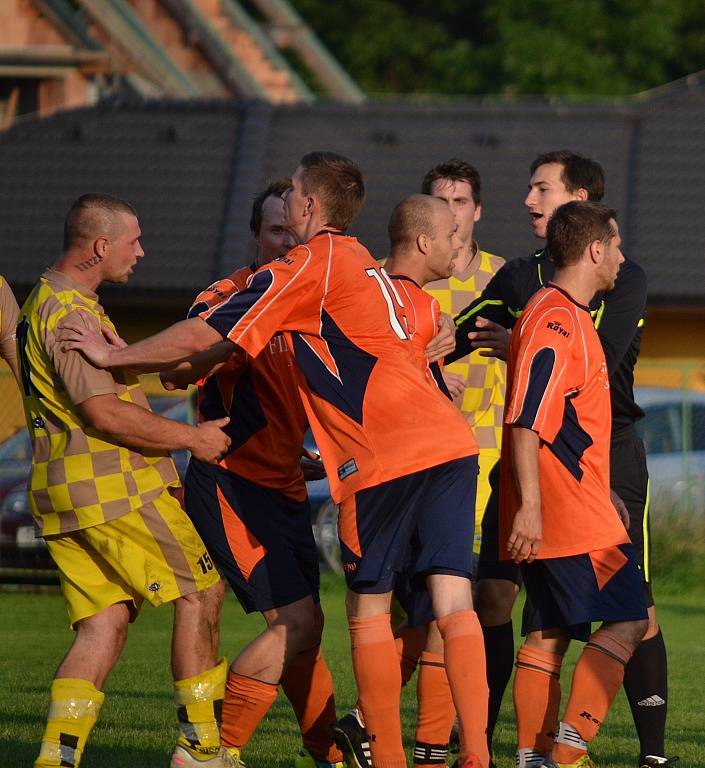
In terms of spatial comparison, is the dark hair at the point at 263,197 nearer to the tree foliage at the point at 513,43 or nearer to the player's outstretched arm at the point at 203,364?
the player's outstretched arm at the point at 203,364

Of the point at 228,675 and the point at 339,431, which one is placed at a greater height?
the point at 339,431

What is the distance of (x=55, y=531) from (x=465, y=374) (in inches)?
102

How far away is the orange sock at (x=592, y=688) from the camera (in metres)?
6.33

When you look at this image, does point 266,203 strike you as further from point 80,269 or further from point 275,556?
point 275,556

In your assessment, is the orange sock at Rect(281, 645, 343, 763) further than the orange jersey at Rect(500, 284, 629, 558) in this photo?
Yes

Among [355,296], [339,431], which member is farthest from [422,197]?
[339,431]

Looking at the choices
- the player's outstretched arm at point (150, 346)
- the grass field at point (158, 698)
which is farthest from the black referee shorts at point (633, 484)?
the player's outstretched arm at point (150, 346)

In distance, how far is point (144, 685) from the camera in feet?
30.9

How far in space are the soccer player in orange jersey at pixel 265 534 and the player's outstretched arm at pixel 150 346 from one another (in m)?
0.24

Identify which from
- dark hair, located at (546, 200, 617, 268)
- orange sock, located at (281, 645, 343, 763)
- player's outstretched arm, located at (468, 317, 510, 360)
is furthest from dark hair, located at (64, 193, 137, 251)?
orange sock, located at (281, 645, 343, 763)

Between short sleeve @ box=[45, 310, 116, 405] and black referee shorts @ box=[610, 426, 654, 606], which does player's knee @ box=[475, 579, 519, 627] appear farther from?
short sleeve @ box=[45, 310, 116, 405]

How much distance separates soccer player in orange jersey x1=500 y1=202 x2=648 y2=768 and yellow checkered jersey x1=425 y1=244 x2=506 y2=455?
158 cm

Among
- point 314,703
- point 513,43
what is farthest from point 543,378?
point 513,43

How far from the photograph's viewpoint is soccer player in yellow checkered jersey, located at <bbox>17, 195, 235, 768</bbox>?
624 cm
